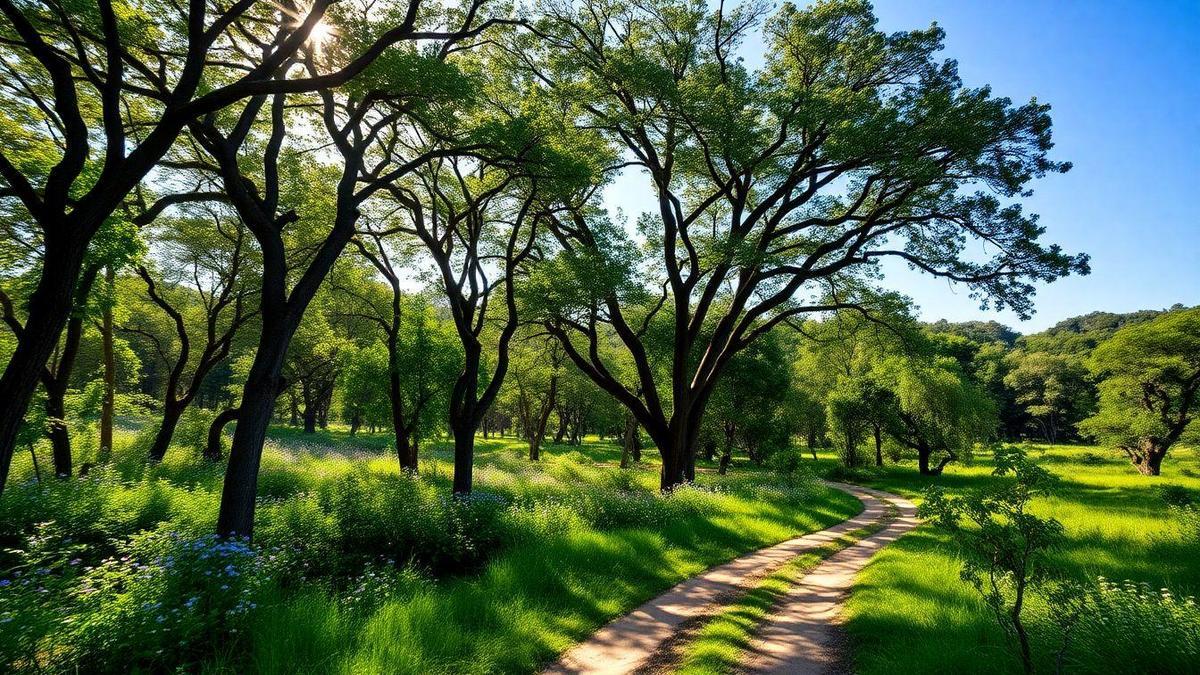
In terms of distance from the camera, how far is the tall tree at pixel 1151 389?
30.9 meters

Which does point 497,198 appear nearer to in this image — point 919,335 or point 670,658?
point 670,658

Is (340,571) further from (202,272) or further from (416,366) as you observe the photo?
(202,272)

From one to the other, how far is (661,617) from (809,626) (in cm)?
205

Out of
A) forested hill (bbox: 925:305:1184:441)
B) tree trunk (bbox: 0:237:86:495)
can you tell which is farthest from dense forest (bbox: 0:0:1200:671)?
forested hill (bbox: 925:305:1184:441)

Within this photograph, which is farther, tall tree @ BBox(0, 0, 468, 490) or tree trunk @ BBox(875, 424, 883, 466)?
tree trunk @ BBox(875, 424, 883, 466)

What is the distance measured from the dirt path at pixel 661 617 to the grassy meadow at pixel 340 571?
266mm

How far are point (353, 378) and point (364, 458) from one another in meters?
4.70

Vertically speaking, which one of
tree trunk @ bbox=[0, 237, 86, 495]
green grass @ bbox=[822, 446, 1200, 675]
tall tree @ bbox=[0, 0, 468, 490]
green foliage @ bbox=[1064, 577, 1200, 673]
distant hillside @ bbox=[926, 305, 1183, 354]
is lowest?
green grass @ bbox=[822, 446, 1200, 675]

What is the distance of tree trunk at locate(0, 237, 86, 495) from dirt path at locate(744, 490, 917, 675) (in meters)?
8.71

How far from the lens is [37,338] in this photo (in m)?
5.40

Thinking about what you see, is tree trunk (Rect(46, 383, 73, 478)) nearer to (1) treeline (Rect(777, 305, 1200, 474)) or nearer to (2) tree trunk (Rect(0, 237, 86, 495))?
(2) tree trunk (Rect(0, 237, 86, 495))

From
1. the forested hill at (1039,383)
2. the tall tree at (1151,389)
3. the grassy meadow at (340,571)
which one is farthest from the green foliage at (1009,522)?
the forested hill at (1039,383)

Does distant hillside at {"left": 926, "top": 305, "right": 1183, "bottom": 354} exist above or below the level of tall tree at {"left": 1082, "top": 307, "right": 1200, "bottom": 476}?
above

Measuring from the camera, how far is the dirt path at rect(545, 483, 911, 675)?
5508 mm
